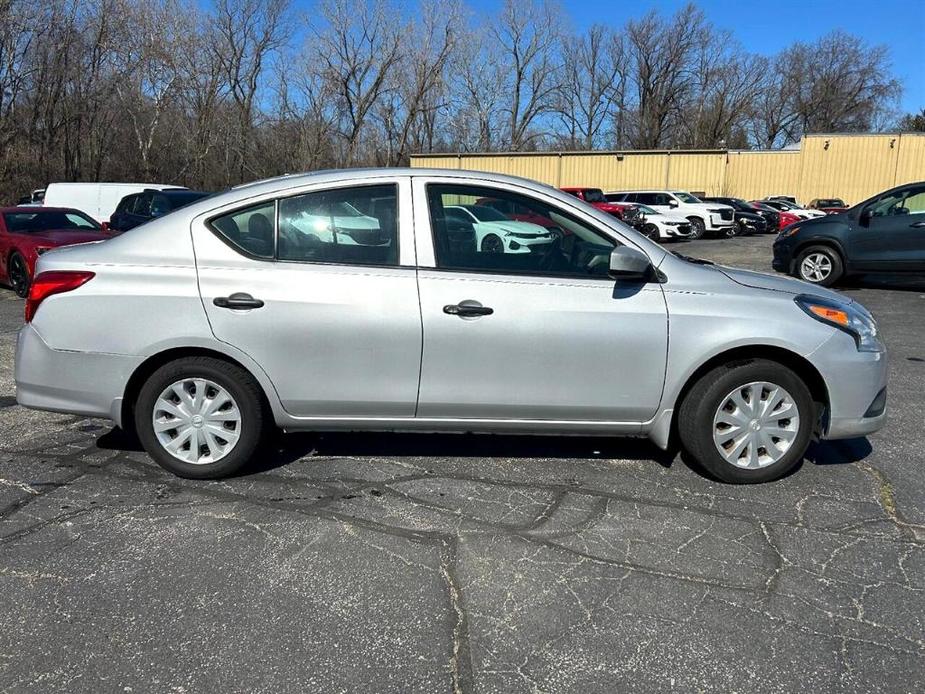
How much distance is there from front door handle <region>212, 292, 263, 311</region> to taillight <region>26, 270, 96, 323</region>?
0.73 m

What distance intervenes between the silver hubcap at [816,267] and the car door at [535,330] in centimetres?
978

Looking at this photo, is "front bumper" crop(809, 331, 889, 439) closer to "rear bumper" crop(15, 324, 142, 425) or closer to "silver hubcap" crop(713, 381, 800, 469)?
"silver hubcap" crop(713, 381, 800, 469)

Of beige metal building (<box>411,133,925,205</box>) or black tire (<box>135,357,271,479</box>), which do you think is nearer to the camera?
black tire (<box>135,357,271,479</box>)

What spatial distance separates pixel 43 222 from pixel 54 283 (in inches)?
354

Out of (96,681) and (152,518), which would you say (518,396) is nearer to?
(152,518)

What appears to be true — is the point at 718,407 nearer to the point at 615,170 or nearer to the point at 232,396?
the point at 232,396

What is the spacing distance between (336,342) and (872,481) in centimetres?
313

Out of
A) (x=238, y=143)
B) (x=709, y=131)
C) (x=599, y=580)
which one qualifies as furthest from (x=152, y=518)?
(x=709, y=131)

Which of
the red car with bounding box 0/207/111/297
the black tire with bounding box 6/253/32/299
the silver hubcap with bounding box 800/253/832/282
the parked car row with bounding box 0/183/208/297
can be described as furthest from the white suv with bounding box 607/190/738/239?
the black tire with bounding box 6/253/32/299

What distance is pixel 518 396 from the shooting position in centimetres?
406

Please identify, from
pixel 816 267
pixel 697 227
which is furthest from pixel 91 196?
pixel 697 227

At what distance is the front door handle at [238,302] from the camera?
3.99 m

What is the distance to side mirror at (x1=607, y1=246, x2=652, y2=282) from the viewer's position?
389cm

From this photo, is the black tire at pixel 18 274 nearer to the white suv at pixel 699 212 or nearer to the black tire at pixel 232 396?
the black tire at pixel 232 396
